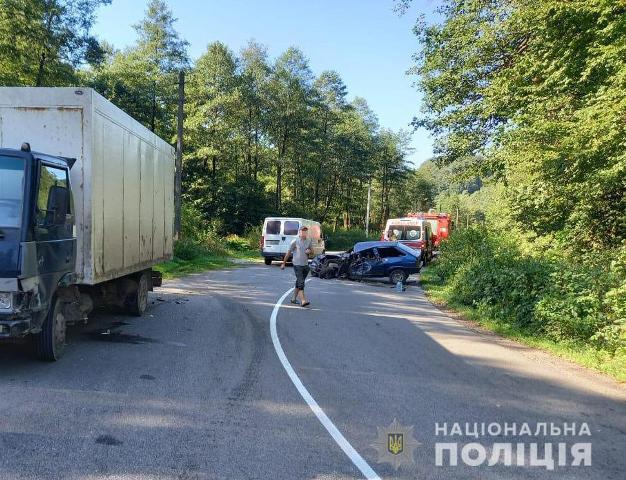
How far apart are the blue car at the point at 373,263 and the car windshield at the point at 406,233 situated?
6493mm

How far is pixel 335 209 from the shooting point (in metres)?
63.4

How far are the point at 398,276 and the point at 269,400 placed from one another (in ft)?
46.0

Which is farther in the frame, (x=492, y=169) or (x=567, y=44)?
(x=492, y=169)

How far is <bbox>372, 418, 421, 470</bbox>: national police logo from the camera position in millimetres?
4121

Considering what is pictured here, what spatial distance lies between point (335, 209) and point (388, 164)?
10.6 metres

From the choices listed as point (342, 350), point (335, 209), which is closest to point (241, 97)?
point (335, 209)

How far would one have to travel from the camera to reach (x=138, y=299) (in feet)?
31.6

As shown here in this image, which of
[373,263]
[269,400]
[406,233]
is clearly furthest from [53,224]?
[406,233]

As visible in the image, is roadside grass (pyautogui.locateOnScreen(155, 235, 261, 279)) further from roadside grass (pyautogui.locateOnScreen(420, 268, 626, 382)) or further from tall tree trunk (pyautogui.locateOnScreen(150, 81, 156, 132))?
tall tree trunk (pyautogui.locateOnScreen(150, 81, 156, 132))

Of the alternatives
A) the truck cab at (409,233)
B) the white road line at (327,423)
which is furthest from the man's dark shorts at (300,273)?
the truck cab at (409,233)

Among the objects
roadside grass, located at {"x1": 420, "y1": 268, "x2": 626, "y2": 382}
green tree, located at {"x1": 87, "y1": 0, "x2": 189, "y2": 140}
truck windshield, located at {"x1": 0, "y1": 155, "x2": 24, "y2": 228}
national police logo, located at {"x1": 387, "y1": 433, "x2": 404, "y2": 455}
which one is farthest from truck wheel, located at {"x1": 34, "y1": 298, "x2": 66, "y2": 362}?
green tree, located at {"x1": 87, "y1": 0, "x2": 189, "y2": 140}

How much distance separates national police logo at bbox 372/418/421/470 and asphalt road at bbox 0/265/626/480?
0.06 meters

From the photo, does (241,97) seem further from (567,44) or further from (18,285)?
(18,285)

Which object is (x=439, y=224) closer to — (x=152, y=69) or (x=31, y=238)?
(x=152, y=69)
